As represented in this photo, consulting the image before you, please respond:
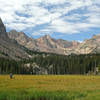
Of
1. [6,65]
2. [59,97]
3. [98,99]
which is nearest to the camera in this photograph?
[98,99]

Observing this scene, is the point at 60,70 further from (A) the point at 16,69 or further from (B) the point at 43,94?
(B) the point at 43,94

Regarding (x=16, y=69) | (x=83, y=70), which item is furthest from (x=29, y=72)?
(x=83, y=70)

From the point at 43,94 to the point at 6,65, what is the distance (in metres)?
137

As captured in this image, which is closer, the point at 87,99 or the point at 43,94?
the point at 87,99

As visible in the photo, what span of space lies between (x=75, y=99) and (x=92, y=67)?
14145cm

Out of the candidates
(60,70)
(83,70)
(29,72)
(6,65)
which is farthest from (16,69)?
(83,70)

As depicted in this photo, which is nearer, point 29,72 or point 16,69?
point 16,69

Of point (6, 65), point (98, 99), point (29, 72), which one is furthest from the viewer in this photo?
point (29, 72)

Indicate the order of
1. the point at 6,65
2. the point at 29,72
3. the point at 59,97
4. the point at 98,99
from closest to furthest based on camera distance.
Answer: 1. the point at 98,99
2. the point at 59,97
3. the point at 6,65
4. the point at 29,72

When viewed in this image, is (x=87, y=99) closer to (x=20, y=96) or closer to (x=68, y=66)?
(x=20, y=96)

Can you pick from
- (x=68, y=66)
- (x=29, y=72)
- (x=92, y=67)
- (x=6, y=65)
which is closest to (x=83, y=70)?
(x=92, y=67)

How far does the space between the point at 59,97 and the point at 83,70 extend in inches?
5675

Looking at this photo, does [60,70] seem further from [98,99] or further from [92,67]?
[98,99]

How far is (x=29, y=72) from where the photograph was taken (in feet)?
576
